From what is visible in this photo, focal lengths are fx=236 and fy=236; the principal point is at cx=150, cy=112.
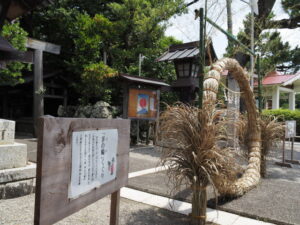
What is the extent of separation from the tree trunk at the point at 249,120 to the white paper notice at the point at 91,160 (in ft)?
4.20

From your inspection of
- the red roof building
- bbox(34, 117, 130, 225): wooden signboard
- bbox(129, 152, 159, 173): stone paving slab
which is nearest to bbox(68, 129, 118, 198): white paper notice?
bbox(34, 117, 130, 225): wooden signboard

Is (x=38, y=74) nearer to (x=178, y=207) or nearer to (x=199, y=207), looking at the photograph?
(x=178, y=207)

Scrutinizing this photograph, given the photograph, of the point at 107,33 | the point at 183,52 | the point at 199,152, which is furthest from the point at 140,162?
the point at 107,33

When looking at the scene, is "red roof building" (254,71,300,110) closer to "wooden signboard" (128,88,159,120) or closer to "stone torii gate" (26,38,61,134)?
"wooden signboard" (128,88,159,120)

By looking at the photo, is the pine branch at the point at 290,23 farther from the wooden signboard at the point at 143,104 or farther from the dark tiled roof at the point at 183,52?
the wooden signboard at the point at 143,104

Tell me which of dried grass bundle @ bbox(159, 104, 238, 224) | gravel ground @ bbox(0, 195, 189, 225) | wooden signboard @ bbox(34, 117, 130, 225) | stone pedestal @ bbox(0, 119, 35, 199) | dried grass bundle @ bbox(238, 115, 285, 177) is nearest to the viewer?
wooden signboard @ bbox(34, 117, 130, 225)

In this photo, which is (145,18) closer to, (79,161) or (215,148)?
(215,148)

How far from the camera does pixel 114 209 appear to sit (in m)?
2.22

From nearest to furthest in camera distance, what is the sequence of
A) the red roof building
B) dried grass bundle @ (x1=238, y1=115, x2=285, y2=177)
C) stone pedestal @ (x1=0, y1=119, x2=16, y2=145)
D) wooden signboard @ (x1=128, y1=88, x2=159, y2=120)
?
stone pedestal @ (x1=0, y1=119, x2=16, y2=145), dried grass bundle @ (x1=238, y1=115, x2=285, y2=177), wooden signboard @ (x1=128, y1=88, x2=159, y2=120), the red roof building

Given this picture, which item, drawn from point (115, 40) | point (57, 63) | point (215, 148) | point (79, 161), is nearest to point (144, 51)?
point (115, 40)

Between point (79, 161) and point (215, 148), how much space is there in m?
1.56

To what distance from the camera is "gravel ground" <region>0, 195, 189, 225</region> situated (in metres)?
2.76

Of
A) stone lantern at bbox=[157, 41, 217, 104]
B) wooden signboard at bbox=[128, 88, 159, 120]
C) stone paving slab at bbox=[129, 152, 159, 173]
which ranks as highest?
stone lantern at bbox=[157, 41, 217, 104]

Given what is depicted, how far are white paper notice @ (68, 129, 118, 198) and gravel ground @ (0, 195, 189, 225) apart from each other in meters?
1.11
